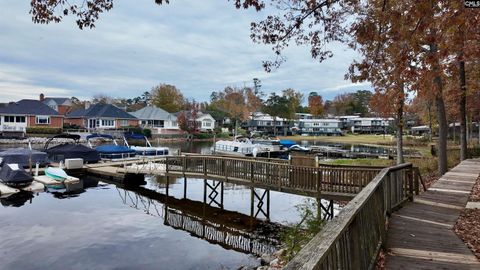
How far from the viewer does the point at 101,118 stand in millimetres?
70438

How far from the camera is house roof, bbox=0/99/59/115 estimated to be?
199 feet

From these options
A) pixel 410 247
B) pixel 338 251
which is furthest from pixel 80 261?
pixel 338 251

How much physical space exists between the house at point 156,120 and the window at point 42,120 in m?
20.0

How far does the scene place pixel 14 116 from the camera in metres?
61.0

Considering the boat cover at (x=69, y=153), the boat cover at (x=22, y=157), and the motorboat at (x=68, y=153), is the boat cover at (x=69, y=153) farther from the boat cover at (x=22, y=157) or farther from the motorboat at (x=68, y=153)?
the boat cover at (x=22, y=157)

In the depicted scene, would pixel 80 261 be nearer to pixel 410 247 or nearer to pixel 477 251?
pixel 410 247

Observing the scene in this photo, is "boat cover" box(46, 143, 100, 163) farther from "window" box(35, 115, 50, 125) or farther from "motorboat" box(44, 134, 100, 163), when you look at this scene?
"window" box(35, 115, 50, 125)

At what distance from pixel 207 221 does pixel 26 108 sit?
58.6 meters

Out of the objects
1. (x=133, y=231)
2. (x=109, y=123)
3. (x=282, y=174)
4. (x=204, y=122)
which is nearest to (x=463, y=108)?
(x=282, y=174)

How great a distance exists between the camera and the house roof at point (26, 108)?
60.7 meters

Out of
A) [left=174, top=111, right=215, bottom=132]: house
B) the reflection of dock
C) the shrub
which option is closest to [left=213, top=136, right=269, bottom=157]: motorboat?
the reflection of dock

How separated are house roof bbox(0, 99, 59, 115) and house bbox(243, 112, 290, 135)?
58.0m

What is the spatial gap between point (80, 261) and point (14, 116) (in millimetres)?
59632

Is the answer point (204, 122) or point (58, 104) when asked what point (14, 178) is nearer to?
A: point (204, 122)
